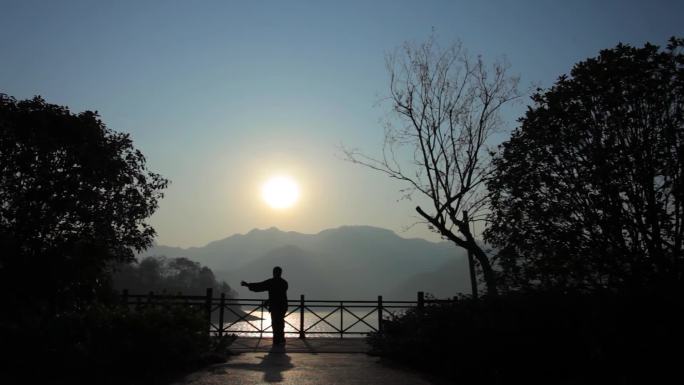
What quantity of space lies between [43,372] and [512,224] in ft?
30.8

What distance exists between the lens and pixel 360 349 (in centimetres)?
1240

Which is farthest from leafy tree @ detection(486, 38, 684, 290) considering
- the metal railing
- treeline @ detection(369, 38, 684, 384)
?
the metal railing

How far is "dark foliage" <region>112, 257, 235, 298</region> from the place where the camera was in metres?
78.6

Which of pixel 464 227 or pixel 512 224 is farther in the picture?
pixel 464 227

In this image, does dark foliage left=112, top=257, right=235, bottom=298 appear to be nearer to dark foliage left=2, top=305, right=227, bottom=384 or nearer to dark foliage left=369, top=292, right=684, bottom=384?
dark foliage left=2, top=305, right=227, bottom=384

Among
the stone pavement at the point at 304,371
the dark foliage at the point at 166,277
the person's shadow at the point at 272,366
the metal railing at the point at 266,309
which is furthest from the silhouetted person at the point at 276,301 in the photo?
the dark foliage at the point at 166,277

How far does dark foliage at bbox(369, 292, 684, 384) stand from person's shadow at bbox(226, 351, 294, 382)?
243 centimetres

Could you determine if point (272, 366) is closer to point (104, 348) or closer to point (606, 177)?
point (104, 348)

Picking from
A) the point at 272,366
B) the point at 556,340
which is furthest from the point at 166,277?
the point at 556,340

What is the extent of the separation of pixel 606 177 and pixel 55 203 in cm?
1241

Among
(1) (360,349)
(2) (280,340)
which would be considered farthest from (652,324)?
(2) (280,340)

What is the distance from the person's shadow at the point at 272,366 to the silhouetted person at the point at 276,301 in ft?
6.81

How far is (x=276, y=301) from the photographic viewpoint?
43.5ft

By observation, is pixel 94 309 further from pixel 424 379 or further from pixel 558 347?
pixel 558 347
